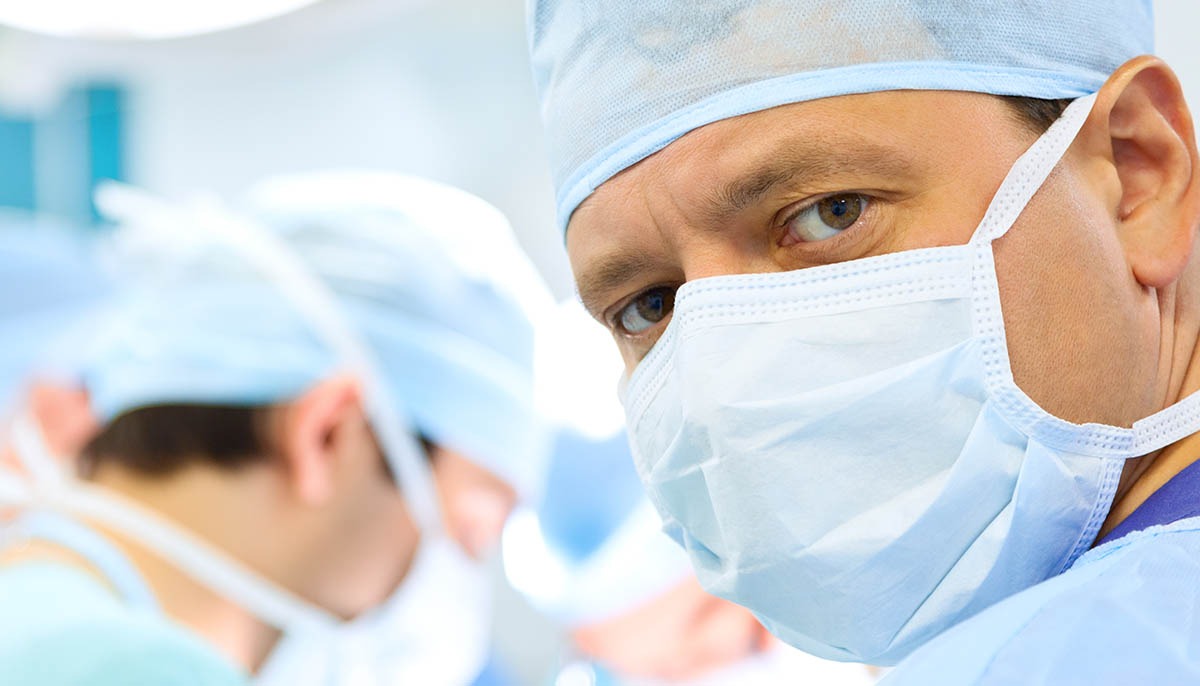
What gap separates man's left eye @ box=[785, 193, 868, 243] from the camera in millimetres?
1038

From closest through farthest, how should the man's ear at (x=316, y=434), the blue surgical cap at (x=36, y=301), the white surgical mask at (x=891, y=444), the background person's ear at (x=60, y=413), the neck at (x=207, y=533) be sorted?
the white surgical mask at (x=891, y=444) < the neck at (x=207, y=533) < the man's ear at (x=316, y=434) < the background person's ear at (x=60, y=413) < the blue surgical cap at (x=36, y=301)

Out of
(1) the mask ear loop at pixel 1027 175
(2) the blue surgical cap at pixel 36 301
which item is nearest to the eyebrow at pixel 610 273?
(1) the mask ear loop at pixel 1027 175

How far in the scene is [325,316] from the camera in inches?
79.2

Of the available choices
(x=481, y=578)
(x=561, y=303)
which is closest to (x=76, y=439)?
(x=481, y=578)

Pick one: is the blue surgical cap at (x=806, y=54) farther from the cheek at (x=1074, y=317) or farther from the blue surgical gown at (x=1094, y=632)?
the blue surgical gown at (x=1094, y=632)

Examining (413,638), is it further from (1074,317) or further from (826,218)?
(1074,317)

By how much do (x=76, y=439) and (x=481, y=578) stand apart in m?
0.85

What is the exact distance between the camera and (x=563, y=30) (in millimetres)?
1230

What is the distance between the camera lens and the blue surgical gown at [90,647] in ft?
4.69

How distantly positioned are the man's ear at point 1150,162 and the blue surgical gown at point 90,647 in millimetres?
1220

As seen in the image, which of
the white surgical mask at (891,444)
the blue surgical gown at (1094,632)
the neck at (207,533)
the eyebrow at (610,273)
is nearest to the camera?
the blue surgical gown at (1094,632)

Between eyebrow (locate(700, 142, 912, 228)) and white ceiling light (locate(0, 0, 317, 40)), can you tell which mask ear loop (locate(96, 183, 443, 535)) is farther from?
eyebrow (locate(700, 142, 912, 228))

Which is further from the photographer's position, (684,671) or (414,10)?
(414,10)

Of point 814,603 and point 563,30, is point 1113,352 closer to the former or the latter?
point 814,603
